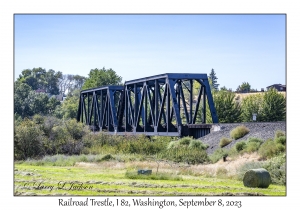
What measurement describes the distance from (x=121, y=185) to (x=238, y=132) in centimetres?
1666

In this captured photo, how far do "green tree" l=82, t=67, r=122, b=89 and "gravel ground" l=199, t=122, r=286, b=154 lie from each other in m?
59.6

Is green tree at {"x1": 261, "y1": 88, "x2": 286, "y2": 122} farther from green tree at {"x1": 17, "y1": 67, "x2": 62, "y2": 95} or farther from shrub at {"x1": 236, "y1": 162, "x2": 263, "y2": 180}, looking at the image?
green tree at {"x1": 17, "y1": 67, "x2": 62, "y2": 95}

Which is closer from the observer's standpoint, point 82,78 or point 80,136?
point 80,136

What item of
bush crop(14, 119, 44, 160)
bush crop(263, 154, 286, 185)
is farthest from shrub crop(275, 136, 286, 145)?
bush crop(14, 119, 44, 160)

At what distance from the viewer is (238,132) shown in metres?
37.8

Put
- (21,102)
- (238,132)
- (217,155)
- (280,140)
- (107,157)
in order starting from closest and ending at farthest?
(280,140), (217,155), (107,157), (238,132), (21,102)

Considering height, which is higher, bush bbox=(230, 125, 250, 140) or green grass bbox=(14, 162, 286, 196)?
bush bbox=(230, 125, 250, 140)

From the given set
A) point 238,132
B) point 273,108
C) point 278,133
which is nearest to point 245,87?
point 273,108

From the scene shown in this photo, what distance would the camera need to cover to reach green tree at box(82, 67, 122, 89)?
3935 inches

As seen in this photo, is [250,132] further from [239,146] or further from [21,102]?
[21,102]

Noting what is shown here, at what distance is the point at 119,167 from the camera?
30984 mm

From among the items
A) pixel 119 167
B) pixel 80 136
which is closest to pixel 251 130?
pixel 119 167
